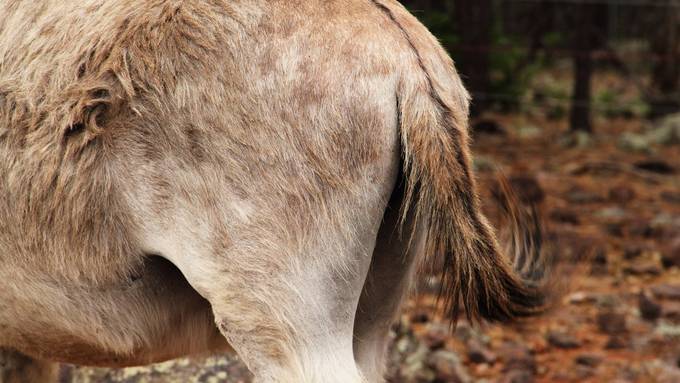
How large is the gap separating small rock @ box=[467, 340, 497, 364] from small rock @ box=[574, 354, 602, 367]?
1.51 feet

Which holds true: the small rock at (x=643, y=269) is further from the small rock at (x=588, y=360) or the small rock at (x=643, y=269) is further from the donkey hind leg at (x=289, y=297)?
the donkey hind leg at (x=289, y=297)

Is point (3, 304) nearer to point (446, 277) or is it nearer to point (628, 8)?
point (446, 277)

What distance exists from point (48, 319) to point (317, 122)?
1.11 metres

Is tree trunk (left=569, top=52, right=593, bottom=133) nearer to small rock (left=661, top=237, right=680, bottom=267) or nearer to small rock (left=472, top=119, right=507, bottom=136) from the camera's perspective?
small rock (left=472, top=119, right=507, bottom=136)

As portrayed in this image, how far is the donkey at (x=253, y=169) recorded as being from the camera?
8.85 ft

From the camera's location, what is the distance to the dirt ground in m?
4.80

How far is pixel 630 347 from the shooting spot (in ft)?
18.2

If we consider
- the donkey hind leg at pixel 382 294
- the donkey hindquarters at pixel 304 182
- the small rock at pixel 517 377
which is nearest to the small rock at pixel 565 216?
the small rock at pixel 517 377

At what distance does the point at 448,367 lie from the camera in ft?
16.4

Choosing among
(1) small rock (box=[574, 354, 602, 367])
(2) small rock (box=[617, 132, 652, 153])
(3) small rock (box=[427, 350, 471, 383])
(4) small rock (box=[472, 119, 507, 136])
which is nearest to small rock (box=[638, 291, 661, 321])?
(1) small rock (box=[574, 354, 602, 367])

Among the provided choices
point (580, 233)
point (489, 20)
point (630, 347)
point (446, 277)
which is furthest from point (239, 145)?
point (489, 20)

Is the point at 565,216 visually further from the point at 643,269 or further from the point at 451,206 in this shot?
the point at 451,206

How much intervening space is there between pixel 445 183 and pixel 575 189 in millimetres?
6291

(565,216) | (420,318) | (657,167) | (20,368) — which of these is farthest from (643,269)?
(20,368)
